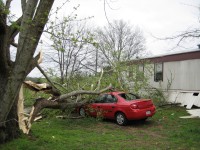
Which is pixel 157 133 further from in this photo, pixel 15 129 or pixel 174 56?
pixel 174 56

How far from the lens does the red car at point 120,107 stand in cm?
1158

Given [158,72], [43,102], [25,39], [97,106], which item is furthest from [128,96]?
[158,72]

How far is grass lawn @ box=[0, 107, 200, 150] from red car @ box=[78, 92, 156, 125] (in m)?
0.40

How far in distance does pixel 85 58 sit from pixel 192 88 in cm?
1749

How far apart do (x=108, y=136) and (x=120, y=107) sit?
2.72 m

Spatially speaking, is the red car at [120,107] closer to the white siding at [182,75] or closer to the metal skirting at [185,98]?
the metal skirting at [185,98]

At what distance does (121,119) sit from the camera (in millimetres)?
11891

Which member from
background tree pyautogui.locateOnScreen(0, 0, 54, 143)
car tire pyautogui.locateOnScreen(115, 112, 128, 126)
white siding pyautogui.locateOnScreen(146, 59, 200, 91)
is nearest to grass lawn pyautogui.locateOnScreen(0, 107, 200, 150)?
car tire pyautogui.locateOnScreen(115, 112, 128, 126)

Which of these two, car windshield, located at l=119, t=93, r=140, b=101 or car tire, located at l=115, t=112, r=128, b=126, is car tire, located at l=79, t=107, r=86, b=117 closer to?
car tire, located at l=115, t=112, r=128, b=126

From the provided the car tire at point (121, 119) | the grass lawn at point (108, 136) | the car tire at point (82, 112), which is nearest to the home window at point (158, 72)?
the grass lawn at point (108, 136)

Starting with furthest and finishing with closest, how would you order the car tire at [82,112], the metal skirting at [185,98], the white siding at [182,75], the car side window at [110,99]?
the white siding at [182,75] < the metal skirting at [185,98] < the car tire at [82,112] < the car side window at [110,99]

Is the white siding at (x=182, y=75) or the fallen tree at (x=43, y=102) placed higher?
the white siding at (x=182, y=75)

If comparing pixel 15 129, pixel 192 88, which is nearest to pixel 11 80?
pixel 15 129

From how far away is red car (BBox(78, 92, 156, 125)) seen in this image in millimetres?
11578
